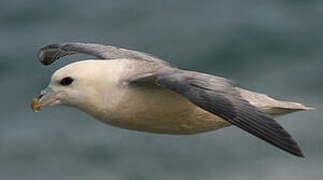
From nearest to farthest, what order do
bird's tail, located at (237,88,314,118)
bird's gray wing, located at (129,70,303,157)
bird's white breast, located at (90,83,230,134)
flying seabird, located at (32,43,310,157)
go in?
bird's gray wing, located at (129,70,303,157) → flying seabird, located at (32,43,310,157) → bird's white breast, located at (90,83,230,134) → bird's tail, located at (237,88,314,118)

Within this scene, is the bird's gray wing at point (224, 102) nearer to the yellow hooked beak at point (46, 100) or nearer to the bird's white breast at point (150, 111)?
the bird's white breast at point (150, 111)

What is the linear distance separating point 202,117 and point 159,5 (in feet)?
42.2

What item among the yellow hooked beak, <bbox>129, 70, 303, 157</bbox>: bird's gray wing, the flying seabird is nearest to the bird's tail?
the flying seabird

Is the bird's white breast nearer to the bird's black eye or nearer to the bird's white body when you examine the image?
the bird's white body

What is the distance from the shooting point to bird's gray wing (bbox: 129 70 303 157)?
6.85 metres

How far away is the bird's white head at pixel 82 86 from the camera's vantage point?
7527 millimetres

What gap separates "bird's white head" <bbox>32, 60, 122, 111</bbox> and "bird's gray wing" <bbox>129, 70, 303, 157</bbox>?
23 centimetres

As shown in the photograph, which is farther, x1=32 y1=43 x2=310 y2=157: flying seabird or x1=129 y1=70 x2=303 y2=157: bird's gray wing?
x1=32 y1=43 x2=310 y2=157: flying seabird

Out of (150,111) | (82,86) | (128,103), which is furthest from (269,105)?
(82,86)

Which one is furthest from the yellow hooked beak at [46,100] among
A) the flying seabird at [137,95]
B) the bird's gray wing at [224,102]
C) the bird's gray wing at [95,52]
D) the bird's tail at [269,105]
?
the bird's tail at [269,105]

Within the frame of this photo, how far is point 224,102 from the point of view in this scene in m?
7.13

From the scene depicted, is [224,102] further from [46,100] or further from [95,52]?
[95,52]

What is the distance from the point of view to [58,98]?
759 cm

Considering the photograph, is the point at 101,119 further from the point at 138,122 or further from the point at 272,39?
the point at 272,39
